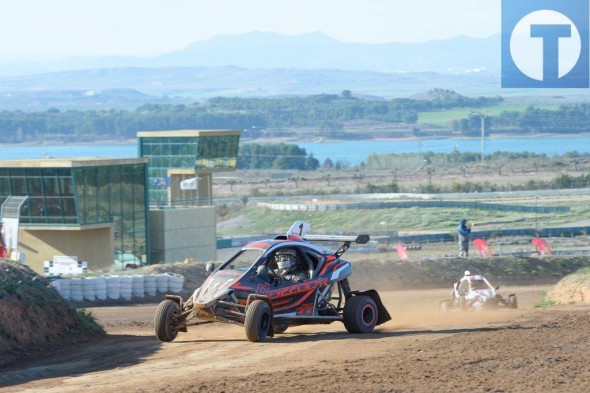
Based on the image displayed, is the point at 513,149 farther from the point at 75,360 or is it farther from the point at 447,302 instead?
the point at 75,360

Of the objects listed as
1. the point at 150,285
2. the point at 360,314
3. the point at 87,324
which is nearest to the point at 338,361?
the point at 360,314

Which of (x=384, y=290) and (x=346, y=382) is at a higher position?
(x=346, y=382)

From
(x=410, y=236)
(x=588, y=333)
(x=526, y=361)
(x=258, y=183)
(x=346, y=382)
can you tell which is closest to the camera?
(x=346, y=382)

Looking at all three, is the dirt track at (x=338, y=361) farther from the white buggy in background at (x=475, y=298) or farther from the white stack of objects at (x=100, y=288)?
the white stack of objects at (x=100, y=288)

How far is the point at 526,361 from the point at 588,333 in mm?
3118

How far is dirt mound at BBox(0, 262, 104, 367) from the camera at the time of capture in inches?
695

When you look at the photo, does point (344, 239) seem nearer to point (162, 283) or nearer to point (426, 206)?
point (162, 283)

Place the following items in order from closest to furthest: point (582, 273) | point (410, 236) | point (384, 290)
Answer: point (582, 273), point (384, 290), point (410, 236)

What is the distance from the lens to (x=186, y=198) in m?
77.9

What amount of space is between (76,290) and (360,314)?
519 inches

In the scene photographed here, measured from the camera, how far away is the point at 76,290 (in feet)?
98.6

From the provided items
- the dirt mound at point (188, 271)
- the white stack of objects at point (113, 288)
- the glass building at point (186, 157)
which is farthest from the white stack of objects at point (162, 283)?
the glass building at point (186, 157)

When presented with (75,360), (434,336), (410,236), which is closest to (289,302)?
(434,336)

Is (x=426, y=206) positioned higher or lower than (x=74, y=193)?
lower
